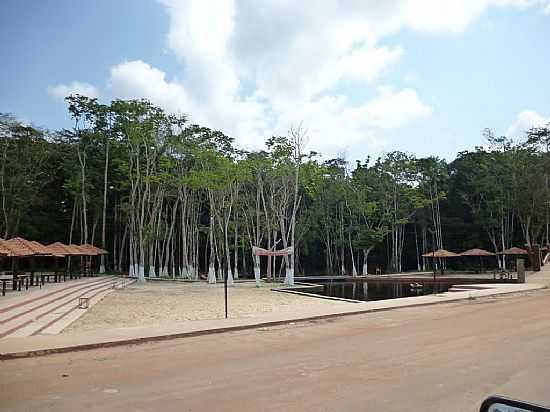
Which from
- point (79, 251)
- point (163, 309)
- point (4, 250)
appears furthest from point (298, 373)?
point (79, 251)

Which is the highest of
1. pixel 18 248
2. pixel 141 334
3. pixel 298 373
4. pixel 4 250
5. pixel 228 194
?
pixel 228 194

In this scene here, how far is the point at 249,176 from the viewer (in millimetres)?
34281

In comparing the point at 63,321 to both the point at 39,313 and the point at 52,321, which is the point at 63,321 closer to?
the point at 52,321

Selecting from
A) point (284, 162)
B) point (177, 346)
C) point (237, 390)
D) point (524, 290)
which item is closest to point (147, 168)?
point (284, 162)

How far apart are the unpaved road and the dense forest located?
2207 cm

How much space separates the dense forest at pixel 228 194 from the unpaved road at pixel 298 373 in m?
22.1

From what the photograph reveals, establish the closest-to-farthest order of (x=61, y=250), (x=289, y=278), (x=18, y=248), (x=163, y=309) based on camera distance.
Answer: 1. (x=163, y=309)
2. (x=18, y=248)
3. (x=61, y=250)
4. (x=289, y=278)

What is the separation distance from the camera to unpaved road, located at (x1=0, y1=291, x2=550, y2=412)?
5637 millimetres

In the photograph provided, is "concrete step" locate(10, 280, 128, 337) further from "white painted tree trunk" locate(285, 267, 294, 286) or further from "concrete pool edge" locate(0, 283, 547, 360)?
"white painted tree trunk" locate(285, 267, 294, 286)

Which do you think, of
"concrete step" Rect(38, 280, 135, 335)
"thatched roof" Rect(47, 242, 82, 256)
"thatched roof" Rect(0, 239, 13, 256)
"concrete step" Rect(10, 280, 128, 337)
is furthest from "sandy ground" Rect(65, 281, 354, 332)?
"thatched roof" Rect(47, 242, 82, 256)

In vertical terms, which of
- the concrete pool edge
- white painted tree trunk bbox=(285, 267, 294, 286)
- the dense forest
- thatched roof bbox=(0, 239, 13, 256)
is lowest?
the concrete pool edge

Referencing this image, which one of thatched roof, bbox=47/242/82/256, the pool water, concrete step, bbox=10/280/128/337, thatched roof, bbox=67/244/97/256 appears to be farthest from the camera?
→ thatched roof, bbox=67/244/97/256

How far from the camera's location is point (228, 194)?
35.1m

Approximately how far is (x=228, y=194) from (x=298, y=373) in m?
28.4
